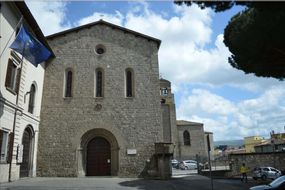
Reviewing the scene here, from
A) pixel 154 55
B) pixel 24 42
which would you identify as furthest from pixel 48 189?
pixel 154 55

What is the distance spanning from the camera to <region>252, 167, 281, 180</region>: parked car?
21.7 metres

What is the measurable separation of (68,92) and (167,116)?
21152mm

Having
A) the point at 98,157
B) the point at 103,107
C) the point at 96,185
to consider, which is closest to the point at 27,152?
the point at 98,157

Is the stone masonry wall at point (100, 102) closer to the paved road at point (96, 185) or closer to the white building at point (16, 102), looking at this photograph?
the white building at point (16, 102)

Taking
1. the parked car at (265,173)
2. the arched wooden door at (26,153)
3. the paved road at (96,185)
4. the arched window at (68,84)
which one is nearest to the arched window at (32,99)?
the arched wooden door at (26,153)

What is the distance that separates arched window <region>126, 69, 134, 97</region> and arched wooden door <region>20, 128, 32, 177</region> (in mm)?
6750

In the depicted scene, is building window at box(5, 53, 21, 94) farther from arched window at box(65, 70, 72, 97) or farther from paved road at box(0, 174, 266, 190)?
paved road at box(0, 174, 266, 190)

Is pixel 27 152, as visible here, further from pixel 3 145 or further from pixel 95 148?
pixel 95 148

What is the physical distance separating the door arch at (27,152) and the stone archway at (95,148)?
9.65 ft

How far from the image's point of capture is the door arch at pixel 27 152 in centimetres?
1633

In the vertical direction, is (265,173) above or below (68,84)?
below

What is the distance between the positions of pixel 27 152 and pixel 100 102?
5.38m

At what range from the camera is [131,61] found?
65.7ft

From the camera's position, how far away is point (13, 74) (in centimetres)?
1466
